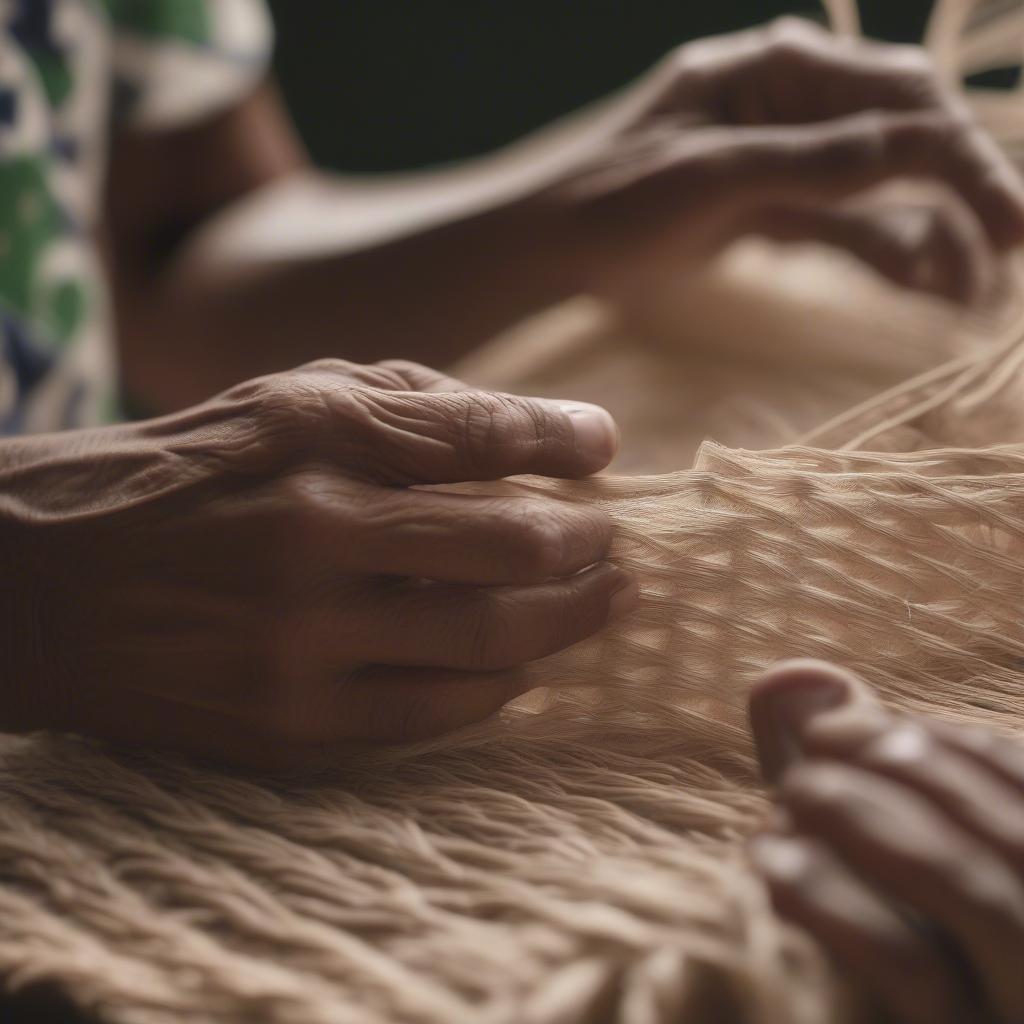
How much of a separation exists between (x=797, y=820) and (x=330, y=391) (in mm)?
225

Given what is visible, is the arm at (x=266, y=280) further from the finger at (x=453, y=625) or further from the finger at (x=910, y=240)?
the finger at (x=453, y=625)

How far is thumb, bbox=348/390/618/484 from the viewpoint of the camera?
399mm

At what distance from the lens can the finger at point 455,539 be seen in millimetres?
380

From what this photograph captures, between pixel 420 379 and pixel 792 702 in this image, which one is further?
pixel 420 379

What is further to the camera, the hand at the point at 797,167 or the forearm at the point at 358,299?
the forearm at the point at 358,299

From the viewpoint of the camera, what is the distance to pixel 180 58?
113 cm

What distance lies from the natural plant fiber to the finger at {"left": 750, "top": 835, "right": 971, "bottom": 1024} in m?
0.01

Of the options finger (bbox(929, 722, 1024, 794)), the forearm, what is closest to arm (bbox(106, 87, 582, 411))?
the forearm

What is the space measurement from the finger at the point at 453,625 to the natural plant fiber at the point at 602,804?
0.02 metres

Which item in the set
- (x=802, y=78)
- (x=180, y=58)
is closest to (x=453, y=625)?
Result: (x=802, y=78)

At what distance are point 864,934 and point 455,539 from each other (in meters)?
0.19

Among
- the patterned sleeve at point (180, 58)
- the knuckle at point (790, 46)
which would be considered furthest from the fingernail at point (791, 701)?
the patterned sleeve at point (180, 58)

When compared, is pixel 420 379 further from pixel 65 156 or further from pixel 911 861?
pixel 65 156

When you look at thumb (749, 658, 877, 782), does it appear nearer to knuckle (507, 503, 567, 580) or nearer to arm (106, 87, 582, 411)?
knuckle (507, 503, 567, 580)
